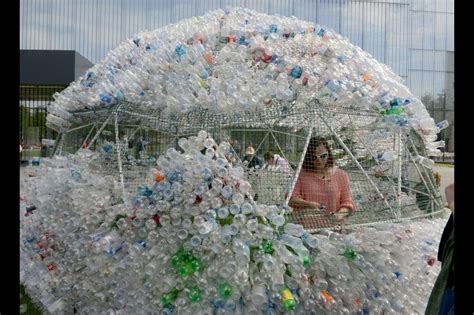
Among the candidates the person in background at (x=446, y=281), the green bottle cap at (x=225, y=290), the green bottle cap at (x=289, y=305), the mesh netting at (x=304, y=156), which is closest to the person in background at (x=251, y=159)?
the mesh netting at (x=304, y=156)

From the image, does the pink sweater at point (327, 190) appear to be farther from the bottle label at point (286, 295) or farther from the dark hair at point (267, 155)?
the bottle label at point (286, 295)

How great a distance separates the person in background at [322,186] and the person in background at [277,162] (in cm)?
15

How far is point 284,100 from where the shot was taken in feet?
12.9

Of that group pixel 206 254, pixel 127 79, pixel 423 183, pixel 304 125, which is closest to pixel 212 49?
pixel 127 79

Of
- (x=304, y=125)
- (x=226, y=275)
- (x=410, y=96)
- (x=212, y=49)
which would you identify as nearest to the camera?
(x=226, y=275)

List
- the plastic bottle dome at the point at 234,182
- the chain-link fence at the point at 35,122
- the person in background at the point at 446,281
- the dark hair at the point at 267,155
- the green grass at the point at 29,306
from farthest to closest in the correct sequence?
the chain-link fence at the point at 35,122 → the green grass at the point at 29,306 → the dark hair at the point at 267,155 → the plastic bottle dome at the point at 234,182 → the person in background at the point at 446,281

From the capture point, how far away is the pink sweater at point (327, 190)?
402 centimetres

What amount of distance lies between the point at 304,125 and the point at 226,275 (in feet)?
4.23

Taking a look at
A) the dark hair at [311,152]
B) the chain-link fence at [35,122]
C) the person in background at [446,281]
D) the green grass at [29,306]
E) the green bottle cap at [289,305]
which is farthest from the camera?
the chain-link fence at [35,122]

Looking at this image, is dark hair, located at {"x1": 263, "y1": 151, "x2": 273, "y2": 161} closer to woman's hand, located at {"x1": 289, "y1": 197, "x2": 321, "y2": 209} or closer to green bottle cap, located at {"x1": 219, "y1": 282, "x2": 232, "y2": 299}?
woman's hand, located at {"x1": 289, "y1": 197, "x2": 321, "y2": 209}

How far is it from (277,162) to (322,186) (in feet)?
1.31

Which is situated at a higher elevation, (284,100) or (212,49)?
(212,49)
